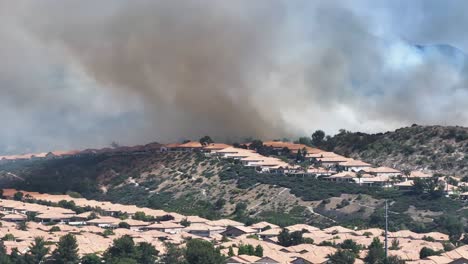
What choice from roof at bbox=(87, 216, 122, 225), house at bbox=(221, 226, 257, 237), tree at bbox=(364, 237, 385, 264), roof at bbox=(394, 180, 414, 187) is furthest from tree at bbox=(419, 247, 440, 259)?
roof at bbox=(394, 180, 414, 187)

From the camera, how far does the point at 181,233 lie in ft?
435

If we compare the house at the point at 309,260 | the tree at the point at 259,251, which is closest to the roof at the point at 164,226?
the tree at the point at 259,251

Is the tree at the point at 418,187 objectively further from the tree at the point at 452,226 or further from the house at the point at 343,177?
the tree at the point at 452,226

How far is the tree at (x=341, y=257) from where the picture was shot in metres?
105

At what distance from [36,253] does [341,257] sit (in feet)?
88.0

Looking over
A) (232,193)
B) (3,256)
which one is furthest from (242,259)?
(232,193)

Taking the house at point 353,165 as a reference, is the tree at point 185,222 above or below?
below

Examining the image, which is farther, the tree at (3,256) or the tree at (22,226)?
the tree at (22,226)

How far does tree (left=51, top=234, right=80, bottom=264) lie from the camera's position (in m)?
105

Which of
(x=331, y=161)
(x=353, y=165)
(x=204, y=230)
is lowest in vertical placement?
(x=204, y=230)

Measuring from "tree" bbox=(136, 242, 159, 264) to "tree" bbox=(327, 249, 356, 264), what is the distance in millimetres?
15949

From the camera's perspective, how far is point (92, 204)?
162 m

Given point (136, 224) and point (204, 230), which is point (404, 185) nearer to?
point (204, 230)

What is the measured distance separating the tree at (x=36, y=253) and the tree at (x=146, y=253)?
325 inches
